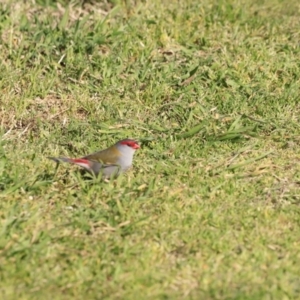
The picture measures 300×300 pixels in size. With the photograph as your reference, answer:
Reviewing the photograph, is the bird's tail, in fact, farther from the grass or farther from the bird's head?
the bird's head

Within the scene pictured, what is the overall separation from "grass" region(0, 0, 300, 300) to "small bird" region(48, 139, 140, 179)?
12cm

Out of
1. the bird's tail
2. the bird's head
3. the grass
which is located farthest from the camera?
the bird's head

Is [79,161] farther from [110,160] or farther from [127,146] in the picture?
[127,146]

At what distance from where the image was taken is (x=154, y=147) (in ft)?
20.1

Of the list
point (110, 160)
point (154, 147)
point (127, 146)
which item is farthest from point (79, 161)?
point (154, 147)

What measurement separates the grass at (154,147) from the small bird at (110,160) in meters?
0.12

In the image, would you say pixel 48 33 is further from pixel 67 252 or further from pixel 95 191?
pixel 67 252

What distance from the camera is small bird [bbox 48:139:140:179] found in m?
5.45

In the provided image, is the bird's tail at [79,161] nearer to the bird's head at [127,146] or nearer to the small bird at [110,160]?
the small bird at [110,160]

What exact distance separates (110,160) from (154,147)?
2.12 feet

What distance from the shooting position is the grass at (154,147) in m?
4.54

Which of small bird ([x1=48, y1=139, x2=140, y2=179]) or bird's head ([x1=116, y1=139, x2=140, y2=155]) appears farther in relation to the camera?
bird's head ([x1=116, y1=139, x2=140, y2=155])

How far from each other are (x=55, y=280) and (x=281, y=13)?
486cm

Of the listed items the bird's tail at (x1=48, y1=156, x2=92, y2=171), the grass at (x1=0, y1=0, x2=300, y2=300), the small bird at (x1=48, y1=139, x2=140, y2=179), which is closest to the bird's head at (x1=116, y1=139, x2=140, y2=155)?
the small bird at (x1=48, y1=139, x2=140, y2=179)
